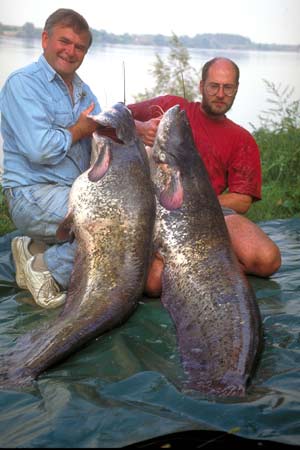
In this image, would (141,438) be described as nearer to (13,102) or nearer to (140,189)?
(140,189)

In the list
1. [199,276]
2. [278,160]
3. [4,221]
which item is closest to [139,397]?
[199,276]

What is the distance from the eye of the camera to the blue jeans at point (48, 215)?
14.0 feet

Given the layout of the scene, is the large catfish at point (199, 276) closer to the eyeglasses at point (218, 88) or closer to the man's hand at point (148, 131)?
the man's hand at point (148, 131)

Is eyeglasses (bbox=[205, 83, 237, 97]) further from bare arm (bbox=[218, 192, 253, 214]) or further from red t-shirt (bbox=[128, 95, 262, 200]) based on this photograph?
bare arm (bbox=[218, 192, 253, 214])

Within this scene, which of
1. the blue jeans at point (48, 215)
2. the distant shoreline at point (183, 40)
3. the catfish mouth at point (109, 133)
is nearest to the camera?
the catfish mouth at point (109, 133)

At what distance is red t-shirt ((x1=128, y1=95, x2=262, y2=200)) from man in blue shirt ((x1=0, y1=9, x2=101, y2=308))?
59 centimetres

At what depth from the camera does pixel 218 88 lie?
475cm

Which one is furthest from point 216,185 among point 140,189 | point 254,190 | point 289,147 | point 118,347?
point 289,147

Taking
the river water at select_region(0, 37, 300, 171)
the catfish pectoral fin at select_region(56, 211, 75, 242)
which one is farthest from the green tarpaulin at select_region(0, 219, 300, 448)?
the river water at select_region(0, 37, 300, 171)

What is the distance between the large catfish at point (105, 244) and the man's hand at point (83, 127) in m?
0.24

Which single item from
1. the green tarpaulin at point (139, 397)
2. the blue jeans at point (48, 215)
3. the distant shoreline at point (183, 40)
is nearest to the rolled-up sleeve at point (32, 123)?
the blue jeans at point (48, 215)

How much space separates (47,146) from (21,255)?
0.90 metres

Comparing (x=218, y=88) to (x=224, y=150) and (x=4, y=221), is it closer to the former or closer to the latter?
(x=224, y=150)

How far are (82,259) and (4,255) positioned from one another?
5.20 feet
